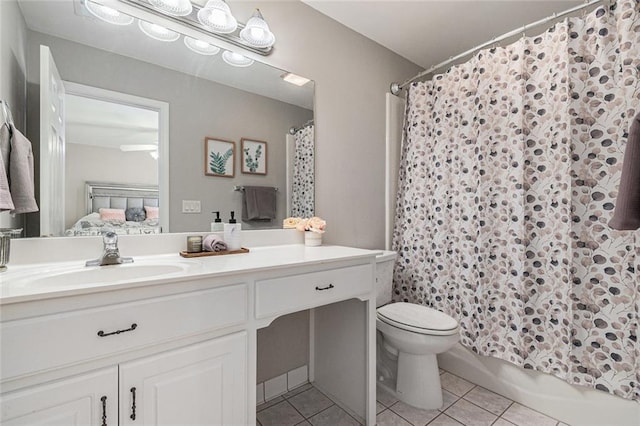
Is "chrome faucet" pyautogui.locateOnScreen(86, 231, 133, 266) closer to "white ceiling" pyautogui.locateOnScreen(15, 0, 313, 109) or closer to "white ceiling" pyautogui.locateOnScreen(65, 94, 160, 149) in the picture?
"white ceiling" pyautogui.locateOnScreen(65, 94, 160, 149)

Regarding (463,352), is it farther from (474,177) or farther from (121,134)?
(121,134)

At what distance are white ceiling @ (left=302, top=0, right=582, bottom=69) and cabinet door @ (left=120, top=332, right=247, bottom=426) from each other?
1.98 m

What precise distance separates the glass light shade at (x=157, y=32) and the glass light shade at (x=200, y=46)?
0.17 feet

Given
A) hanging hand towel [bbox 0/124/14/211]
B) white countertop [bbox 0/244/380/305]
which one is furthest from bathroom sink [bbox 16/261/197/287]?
hanging hand towel [bbox 0/124/14/211]

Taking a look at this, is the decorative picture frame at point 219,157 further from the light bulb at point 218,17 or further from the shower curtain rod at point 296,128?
the light bulb at point 218,17

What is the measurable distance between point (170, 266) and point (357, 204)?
1.29 metres

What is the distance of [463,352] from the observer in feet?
6.27

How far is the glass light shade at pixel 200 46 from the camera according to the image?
1.45m

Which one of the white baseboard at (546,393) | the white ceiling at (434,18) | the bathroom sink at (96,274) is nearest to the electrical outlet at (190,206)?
the bathroom sink at (96,274)

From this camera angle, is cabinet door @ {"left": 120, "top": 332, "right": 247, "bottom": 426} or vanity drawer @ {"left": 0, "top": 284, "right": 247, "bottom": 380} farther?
cabinet door @ {"left": 120, "top": 332, "right": 247, "bottom": 426}

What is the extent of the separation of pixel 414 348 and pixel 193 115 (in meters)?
1.70

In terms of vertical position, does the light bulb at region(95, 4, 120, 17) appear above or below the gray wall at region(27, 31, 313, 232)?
above

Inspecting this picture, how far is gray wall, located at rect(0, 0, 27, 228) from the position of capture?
3.30 ft

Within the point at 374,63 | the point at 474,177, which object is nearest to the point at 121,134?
the point at 374,63
